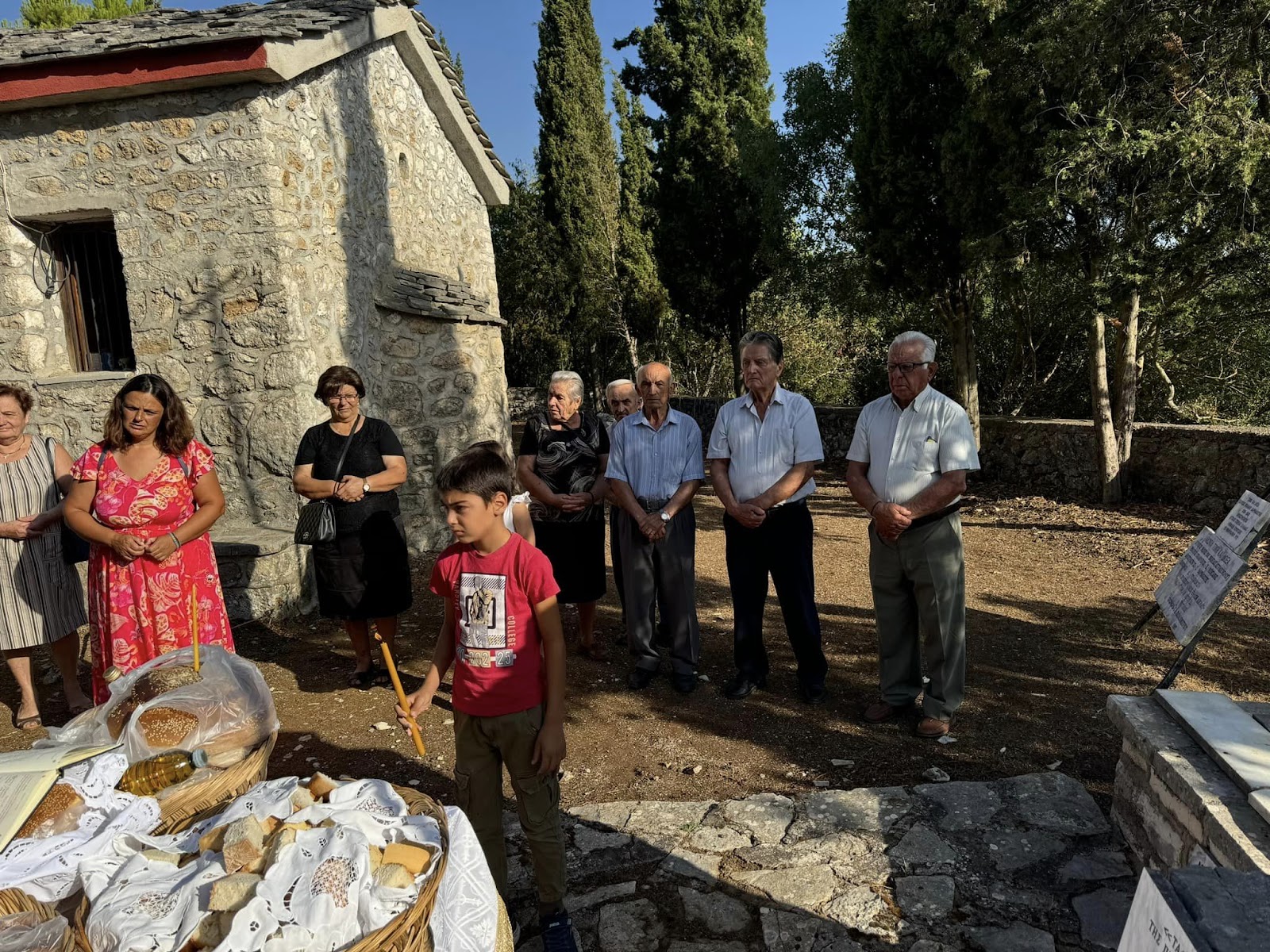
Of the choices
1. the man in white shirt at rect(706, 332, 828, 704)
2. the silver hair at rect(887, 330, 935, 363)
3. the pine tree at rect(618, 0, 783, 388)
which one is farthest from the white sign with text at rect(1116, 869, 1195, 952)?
the pine tree at rect(618, 0, 783, 388)

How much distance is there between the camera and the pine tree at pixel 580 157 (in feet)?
61.6

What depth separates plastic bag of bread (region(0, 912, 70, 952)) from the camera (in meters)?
1.62

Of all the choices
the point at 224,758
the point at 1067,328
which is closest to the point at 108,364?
the point at 224,758

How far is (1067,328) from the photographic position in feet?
41.5

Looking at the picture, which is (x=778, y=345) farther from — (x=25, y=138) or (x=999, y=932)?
(x=25, y=138)

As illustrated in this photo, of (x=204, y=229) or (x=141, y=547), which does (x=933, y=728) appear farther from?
(x=204, y=229)

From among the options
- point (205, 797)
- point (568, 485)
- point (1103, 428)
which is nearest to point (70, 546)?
point (568, 485)

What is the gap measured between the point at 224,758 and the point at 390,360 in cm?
564

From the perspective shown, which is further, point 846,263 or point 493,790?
point 846,263

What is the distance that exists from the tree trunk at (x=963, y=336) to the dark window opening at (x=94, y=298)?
30.8ft

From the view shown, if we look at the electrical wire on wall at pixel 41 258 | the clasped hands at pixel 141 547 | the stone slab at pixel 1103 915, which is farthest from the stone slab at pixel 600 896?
the electrical wire on wall at pixel 41 258

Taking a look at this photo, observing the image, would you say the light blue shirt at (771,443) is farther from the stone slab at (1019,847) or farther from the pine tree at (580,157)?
the pine tree at (580,157)

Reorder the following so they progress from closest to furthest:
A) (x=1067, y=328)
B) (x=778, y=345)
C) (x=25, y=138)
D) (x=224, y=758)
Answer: (x=224, y=758) → (x=778, y=345) → (x=25, y=138) → (x=1067, y=328)

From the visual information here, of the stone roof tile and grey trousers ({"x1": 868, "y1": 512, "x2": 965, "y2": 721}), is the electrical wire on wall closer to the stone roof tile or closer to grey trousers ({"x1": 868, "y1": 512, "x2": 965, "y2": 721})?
the stone roof tile
